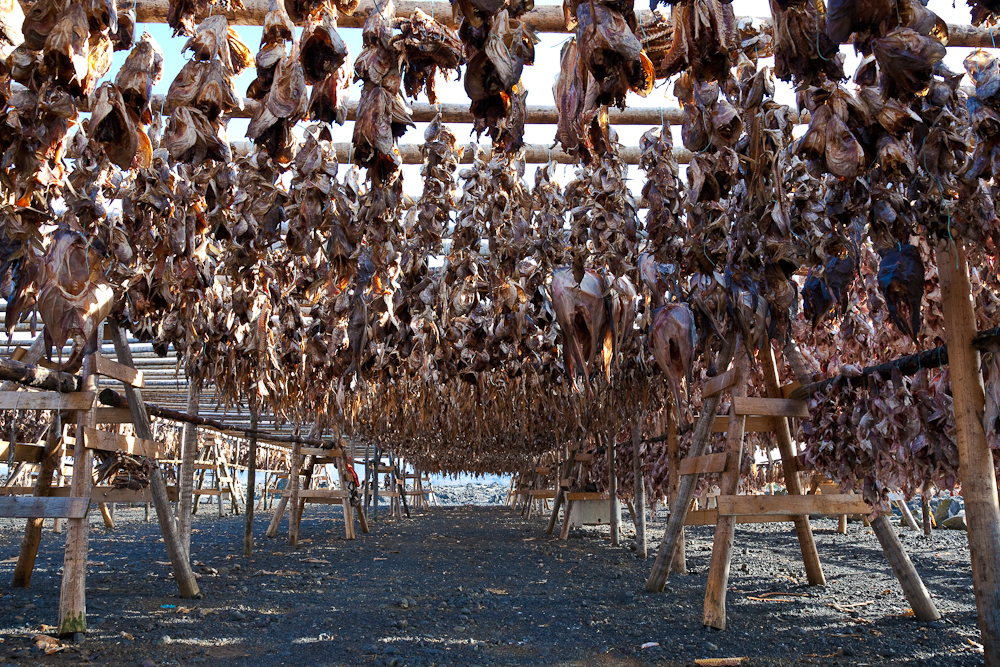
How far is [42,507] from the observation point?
3865 millimetres

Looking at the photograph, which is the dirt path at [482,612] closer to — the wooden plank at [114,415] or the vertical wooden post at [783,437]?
the vertical wooden post at [783,437]

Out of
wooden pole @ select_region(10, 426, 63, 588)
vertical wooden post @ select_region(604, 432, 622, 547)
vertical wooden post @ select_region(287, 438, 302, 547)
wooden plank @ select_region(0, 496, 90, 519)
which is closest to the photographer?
wooden plank @ select_region(0, 496, 90, 519)

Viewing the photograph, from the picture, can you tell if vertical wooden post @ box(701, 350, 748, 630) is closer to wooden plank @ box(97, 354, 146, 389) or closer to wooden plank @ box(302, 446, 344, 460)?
wooden plank @ box(97, 354, 146, 389)

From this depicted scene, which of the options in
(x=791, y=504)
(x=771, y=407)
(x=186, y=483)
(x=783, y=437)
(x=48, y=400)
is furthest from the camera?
(x=186, y=483)

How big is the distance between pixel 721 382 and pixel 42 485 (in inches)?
193

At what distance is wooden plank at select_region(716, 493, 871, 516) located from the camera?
418cm

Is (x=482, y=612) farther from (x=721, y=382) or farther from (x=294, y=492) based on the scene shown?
(x=294, y=492)

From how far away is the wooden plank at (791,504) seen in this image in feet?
13.7

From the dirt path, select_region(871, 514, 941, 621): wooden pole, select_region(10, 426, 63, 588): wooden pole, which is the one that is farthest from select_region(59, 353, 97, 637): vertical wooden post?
select_region(871, 514, 941, 621): wooden pole

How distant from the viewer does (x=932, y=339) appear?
A: 16.6ft

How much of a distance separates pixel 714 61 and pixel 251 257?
2856 mm

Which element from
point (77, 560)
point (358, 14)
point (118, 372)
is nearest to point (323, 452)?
point (118, 372)

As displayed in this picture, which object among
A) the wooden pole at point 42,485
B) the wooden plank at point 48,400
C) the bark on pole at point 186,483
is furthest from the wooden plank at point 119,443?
the bark on pole at point 186,483

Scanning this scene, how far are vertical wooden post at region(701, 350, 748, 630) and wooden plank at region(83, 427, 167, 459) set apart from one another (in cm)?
385
